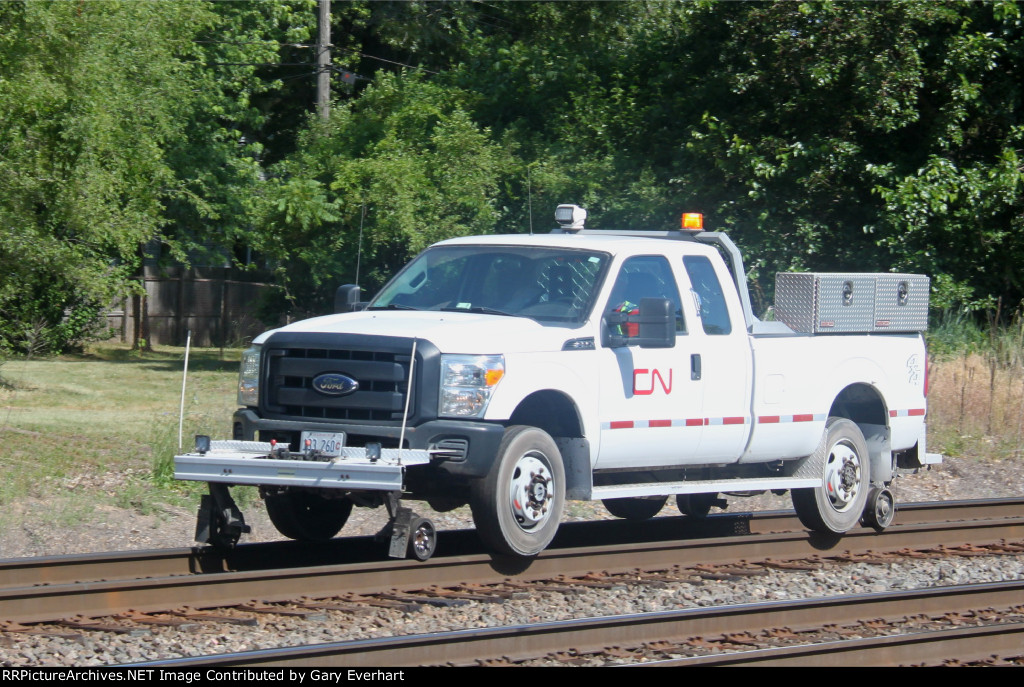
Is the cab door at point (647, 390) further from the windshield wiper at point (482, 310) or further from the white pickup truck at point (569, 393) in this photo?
the windshield wiper at point (482, 310)

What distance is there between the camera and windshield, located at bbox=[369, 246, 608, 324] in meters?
8.74

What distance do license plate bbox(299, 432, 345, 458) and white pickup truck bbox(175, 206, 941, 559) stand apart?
1cm

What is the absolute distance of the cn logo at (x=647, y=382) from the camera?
872 centimetres

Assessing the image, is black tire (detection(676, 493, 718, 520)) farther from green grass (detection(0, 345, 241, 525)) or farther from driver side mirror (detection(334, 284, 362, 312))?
green grass (detection(0, 345, 241, 525))

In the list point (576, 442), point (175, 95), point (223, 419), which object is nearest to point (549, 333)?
point (576, 442)

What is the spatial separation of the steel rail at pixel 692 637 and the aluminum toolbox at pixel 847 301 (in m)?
2.70

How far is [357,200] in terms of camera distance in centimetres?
2041

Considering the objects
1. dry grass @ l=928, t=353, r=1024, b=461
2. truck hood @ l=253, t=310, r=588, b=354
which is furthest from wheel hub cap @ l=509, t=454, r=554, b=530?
dry grass @ l=928, t=353, r=1024, b=461

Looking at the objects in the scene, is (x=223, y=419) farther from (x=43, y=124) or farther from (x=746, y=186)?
(x=746, y=186)

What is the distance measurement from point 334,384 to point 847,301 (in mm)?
4436

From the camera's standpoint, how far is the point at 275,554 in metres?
8.84

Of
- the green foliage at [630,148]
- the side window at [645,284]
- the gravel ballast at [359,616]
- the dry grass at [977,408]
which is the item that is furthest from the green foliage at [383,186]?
the side window at [645,284]

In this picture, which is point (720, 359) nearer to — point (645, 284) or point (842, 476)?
point (645, 284)

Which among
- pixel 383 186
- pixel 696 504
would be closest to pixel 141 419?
pixel 383 186
